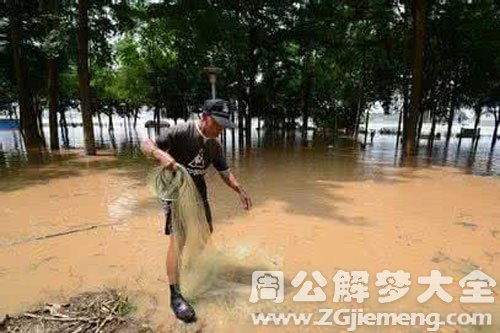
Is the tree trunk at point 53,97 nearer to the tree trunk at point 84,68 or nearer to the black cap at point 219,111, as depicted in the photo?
the tree trunk at point 84,68

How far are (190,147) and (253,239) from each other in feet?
8.60

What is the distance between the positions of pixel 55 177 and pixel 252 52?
1192 centimetres

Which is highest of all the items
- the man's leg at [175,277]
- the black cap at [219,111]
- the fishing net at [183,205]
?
the black cap at [219,111]

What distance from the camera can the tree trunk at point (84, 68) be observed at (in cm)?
1473

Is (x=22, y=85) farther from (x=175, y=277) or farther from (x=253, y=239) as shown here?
(x=175, y=277)

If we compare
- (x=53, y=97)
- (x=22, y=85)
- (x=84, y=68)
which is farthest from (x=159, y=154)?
(x=22, y=85)

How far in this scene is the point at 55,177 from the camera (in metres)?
11.5

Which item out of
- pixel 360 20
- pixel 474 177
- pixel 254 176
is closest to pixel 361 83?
pixel 360 20

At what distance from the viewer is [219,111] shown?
361cm

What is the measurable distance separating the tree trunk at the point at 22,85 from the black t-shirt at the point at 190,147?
1804 centimetres

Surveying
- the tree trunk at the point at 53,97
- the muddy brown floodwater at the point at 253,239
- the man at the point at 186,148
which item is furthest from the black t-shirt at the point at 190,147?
the tree trunk at the point at 53,97

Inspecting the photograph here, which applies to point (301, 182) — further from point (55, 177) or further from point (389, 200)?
point (55, 177)

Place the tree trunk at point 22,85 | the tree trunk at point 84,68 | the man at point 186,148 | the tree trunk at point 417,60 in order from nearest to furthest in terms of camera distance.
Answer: the man at point 186,148, the tree trunk at point 84,68, the tree trunk at point 417,60, the tree trunk at point 22,85

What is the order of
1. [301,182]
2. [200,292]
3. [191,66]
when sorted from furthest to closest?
[191,66] → [301,182] → [200,292]
